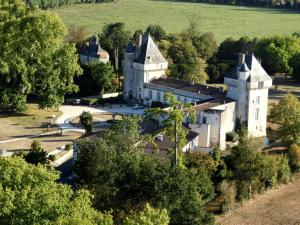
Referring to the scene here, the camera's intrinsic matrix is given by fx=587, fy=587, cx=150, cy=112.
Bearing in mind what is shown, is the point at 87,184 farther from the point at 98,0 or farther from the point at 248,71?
the point at 98,0

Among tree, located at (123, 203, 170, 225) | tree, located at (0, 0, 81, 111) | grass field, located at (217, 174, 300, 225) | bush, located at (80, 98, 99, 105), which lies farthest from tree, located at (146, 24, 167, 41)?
tree, located at (123, 203, 170, 225)

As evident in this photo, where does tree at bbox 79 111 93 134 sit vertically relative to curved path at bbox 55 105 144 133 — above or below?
above

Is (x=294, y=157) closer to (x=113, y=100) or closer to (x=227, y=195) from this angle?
(x=227, y=195)

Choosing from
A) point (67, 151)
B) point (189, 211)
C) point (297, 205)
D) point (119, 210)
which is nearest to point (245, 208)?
point (297, 205)

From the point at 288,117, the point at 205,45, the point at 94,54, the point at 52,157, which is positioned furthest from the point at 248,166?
the point at 205,45

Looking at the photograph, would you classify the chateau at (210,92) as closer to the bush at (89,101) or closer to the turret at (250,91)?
the turret at (250,91)

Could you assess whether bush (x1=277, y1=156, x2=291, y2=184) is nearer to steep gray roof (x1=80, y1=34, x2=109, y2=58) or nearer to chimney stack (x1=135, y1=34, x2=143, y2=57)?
chimney stack (x1=135, y1=34, x2=143, y2=57)

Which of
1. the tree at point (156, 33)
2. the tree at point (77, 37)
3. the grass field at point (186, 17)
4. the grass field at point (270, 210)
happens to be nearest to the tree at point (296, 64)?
the tree at point (156, 33)
